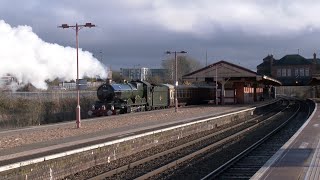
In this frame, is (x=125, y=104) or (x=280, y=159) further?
(x=125, y=104)

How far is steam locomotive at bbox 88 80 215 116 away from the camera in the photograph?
37.5 metres

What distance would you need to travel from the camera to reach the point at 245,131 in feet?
95.2

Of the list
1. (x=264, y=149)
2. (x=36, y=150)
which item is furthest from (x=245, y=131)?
(x=36, y=150)

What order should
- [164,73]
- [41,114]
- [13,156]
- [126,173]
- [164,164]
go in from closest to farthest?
[13,156] < [126,173] < [164,164] < [41,114] < [164,73]

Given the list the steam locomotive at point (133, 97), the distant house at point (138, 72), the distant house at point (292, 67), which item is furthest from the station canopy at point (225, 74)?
the distant house at point (292, 67)

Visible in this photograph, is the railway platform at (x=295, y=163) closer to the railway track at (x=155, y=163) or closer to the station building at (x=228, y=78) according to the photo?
the railway track at (x=155, y=163)

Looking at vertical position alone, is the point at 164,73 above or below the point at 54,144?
above

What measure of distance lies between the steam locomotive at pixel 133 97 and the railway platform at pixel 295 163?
70.4ft

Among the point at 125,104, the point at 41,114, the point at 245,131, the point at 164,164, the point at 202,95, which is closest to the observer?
the point at 164,164

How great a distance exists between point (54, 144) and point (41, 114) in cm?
2715

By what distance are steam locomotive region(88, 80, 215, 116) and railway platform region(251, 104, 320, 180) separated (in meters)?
21.5

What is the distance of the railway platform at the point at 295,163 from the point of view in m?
10.5

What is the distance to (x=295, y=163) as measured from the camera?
1234 cm

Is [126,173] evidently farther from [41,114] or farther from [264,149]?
[41,114]
